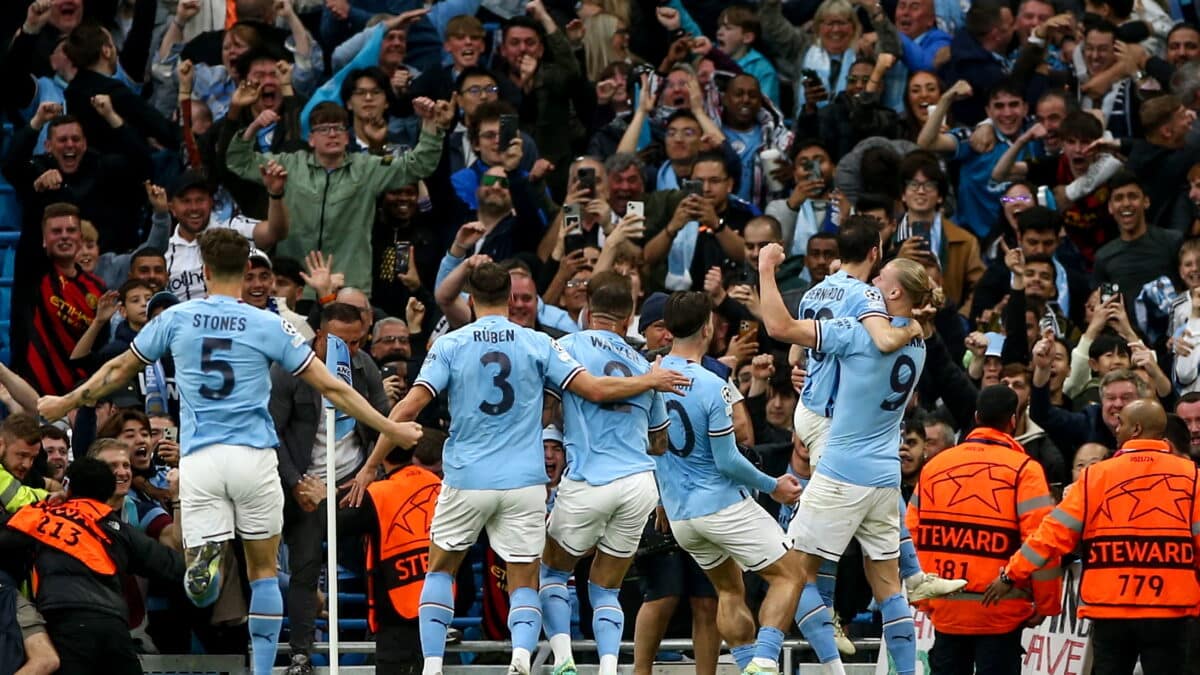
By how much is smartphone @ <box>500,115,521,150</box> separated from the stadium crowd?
9cm

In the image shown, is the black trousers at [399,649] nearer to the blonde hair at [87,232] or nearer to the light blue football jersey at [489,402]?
the light blue football jersey at [489,402]

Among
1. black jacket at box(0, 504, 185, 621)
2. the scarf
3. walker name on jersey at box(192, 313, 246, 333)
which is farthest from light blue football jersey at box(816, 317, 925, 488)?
the scarf

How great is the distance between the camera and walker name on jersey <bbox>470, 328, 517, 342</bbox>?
509 inches

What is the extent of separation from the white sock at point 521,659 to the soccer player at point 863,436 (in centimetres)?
182

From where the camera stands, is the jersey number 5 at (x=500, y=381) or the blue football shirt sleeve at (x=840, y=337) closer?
the jersey number 5 at (x=500, y=381)

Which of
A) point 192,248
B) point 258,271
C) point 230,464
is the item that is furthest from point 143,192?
point 230,464

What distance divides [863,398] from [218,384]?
3.81 m

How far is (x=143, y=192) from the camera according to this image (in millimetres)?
19141

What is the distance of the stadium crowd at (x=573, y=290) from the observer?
517 inches

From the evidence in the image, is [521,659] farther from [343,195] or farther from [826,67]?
[826,67]

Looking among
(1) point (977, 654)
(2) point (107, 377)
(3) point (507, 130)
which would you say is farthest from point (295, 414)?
(1) point (977, 654)

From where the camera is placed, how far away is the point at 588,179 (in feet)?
59.2

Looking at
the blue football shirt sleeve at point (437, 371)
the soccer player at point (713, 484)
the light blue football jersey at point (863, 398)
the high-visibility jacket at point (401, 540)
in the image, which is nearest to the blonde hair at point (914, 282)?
the light blue football jersey at point (863, 398)

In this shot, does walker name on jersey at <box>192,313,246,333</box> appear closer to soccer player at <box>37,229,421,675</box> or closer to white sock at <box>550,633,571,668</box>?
soccer player at <box>37,229,421,675</box>
